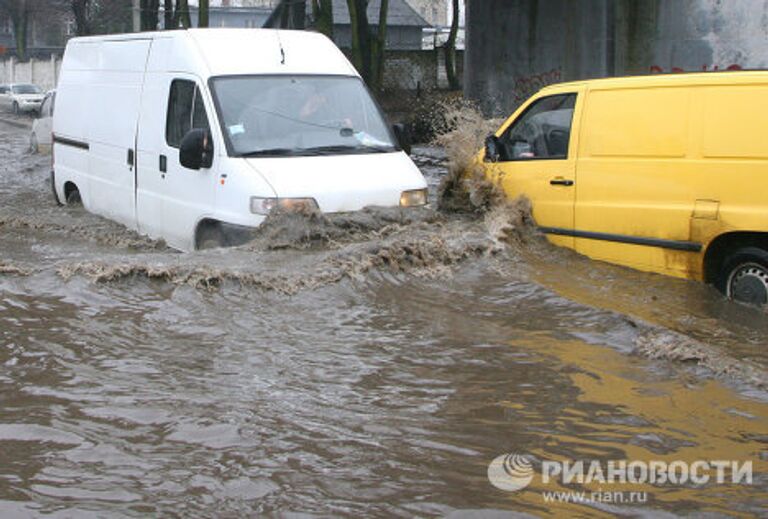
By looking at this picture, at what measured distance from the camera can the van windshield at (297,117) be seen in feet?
26.7

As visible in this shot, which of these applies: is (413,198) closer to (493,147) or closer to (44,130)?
(493,147)

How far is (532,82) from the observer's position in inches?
959

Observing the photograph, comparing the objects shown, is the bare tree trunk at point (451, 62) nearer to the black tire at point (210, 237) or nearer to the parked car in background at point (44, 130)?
the parked car in background at point (44, 130)

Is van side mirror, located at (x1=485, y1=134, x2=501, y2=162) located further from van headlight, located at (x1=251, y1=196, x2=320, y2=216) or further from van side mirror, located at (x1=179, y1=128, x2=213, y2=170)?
van side mirror, located at (x1=179, y1=128, x2=213, y2=170)

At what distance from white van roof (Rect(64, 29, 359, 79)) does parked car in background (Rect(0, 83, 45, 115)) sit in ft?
113

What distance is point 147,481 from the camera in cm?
400

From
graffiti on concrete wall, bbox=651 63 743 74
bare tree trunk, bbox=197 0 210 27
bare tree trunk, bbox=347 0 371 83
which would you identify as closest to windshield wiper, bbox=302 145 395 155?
graffiti on concrete wall, bbox=651 63 743 74

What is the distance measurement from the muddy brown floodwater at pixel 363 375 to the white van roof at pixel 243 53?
1.85 metres

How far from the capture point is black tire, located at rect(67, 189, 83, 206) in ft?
37.4

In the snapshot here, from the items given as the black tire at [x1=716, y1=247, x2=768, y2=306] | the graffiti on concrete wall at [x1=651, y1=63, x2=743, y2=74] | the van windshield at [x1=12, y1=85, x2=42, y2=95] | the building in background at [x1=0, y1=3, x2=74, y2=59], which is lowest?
the black tire at [x1=716, y1=247, x2=768, y2=306]

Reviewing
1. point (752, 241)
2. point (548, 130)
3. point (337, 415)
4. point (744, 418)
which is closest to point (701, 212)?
point (752, 241)

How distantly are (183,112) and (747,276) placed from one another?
5.07m

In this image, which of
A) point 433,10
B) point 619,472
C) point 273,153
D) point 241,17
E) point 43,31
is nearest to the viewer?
point 619,472

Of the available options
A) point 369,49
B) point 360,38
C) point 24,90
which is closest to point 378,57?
point 369,49
